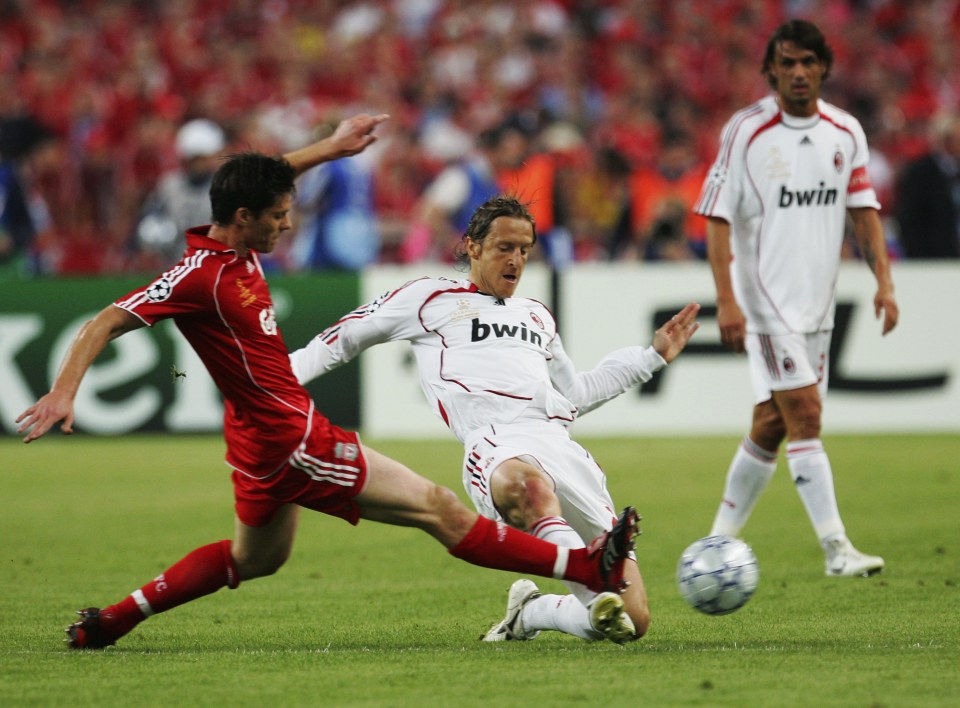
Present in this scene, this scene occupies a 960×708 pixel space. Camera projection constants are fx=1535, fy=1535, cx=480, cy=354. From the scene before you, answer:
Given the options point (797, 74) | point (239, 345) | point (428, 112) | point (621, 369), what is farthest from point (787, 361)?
point (428, 112)

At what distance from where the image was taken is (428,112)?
19.5 meters

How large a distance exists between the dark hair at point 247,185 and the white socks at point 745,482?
313 centimetres

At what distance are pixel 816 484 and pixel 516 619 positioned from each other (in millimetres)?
2227

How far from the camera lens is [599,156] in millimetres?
16828

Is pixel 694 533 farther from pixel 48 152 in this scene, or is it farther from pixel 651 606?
pixel 48 152

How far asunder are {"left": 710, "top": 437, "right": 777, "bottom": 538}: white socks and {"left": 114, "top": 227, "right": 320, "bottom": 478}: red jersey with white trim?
9.59 ft

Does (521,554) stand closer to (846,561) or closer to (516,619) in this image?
(516,619)

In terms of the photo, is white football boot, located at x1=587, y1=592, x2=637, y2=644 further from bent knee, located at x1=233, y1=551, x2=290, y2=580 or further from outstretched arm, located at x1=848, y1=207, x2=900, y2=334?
outstretched arm, located at x1=848, y1=207, x2=900, y2=334

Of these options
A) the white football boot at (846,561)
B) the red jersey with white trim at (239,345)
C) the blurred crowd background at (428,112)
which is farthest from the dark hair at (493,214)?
the blurred crowd background at (428,112)

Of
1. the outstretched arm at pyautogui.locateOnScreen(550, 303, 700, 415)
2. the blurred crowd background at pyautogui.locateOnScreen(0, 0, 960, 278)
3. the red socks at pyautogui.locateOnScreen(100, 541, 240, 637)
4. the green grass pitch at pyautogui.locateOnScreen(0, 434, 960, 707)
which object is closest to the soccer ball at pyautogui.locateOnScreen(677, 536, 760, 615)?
the green grass pitch at pyautogui.locateOnScreen(0, 434, 960, 707)

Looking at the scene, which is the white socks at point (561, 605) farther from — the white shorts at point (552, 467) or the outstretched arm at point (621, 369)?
the outstretched arm at point (621, 369)

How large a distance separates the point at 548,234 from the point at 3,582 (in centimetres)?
880

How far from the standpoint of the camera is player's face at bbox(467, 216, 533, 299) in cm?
593

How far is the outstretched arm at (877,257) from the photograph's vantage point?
7320mm
